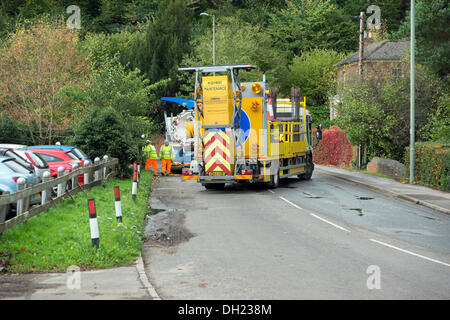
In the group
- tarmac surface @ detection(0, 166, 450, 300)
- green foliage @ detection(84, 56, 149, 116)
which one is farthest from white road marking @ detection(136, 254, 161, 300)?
green foliage @ detection(84, 56, 149, 116)

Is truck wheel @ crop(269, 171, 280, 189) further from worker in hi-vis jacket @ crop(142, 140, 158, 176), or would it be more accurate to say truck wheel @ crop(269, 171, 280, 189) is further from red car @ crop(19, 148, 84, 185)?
worker in hi-vis jacket @ crop(142, 140, 158, 176)

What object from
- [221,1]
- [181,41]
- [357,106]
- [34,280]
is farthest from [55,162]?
[221,1]

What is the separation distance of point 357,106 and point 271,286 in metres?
22.4

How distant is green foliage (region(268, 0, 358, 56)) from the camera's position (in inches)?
2670

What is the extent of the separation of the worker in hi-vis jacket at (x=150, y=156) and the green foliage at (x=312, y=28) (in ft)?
135

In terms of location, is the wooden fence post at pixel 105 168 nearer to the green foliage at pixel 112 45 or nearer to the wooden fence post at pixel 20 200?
the wooden fence post at pixel 20 200

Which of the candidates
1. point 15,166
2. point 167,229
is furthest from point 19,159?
point 167,229

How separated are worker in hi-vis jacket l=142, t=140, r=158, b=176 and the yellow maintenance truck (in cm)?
800

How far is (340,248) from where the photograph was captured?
11.1 metres

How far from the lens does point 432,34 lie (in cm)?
2566

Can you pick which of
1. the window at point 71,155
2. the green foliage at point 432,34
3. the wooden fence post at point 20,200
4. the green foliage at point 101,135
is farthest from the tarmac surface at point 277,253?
the green foliage at point 432,34

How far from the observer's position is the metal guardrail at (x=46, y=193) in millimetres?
10383

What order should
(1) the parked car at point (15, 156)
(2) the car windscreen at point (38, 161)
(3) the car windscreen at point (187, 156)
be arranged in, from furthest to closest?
1. (3) the car windscreen at point (187, 156)
2. (2) the car windscreen at point (38, 161)
3. (1) the parked car at point (15, 156)
